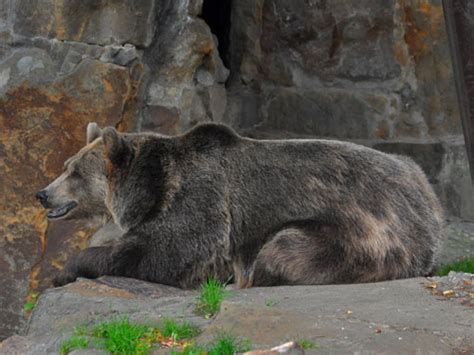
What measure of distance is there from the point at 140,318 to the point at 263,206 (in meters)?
1.29

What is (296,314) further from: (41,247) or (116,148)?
(41,247)

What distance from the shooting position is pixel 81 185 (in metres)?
5.65

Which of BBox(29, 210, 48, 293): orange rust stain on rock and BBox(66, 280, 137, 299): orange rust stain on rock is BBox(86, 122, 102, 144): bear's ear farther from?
BBox(66, 280, 137, 299): orange rust stain on rock

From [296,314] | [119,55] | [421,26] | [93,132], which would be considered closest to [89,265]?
[93,132]

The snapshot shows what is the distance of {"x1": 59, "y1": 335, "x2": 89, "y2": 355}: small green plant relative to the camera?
3854 mm

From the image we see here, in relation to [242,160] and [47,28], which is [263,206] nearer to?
[242,160]

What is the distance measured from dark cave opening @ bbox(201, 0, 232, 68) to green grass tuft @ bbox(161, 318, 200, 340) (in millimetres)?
4132

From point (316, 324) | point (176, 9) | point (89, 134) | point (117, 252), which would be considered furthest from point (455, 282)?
point (176, 9)

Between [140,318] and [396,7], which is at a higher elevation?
[396,7]

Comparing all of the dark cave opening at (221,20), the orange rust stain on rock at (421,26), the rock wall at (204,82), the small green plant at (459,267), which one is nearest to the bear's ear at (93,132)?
the rock wall at (204,82)

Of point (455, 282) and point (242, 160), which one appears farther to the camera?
point (242, 160)

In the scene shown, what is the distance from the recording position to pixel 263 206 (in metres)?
5.27

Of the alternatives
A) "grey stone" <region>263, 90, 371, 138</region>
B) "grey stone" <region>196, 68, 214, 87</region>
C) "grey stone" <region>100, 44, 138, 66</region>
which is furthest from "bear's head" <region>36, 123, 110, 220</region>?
"grey stone" <region>263, 90, 371, 138</region>

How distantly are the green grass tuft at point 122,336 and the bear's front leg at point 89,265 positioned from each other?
4.04 feet
